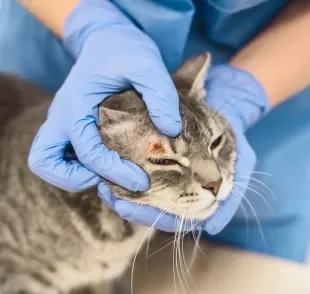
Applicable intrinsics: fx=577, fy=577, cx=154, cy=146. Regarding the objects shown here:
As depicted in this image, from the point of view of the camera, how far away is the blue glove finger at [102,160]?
0.88 meters

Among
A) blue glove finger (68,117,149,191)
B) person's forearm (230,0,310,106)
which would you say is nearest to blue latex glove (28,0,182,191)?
blue glove finger (68,117,149,191)

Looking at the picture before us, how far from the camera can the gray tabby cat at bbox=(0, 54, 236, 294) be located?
90cm

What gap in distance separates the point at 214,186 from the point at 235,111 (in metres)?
0.26

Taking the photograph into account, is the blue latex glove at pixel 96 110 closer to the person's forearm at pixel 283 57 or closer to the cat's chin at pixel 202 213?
the cat's chin at pixel 202 213

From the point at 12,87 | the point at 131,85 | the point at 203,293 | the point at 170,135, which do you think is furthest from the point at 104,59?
the point at 203,293

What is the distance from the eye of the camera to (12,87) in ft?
4.20

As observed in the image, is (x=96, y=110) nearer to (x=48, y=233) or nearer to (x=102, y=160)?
(x=102, y=160)

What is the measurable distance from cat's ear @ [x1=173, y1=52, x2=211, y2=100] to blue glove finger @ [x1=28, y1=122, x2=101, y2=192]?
239 mm

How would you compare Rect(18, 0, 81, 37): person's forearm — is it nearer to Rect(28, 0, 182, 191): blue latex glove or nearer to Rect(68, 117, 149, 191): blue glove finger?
Rect(28, 0, 182, 191): blue latex glove

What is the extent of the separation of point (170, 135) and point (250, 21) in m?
0.47

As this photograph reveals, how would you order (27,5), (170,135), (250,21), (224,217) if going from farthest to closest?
(250,21)
(27,5)
(224,217)
(170,135)

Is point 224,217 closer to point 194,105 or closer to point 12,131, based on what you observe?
point 194,105

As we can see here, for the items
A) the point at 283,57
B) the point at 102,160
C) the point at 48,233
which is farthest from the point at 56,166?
the point at 283,57

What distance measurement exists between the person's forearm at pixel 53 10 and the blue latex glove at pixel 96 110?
13 cm
